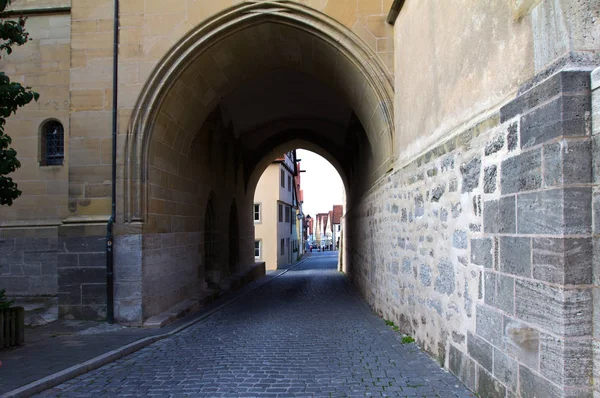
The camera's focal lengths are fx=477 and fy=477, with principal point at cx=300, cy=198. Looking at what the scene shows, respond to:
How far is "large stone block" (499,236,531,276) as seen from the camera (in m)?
2.96

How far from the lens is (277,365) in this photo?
17.5 feet

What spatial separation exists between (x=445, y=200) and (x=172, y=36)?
5757mm

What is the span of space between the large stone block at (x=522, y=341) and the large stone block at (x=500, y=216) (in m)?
0.61

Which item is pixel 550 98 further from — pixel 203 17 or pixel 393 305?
pixel 203 17

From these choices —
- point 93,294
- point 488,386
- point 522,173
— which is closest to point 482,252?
point 522,173

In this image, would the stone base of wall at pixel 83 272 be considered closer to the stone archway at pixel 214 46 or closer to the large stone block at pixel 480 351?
the stone archway at pixel 214 46

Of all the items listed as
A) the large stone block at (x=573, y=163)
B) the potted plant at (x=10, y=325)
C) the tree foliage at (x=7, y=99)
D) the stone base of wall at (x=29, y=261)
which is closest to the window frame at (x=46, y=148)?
the stone base of wall at (x=29, y=261)

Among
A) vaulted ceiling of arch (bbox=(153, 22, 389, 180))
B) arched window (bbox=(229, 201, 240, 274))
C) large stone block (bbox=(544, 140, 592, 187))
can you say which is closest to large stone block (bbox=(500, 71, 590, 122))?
large stone block (bbox=(544, 140, 592, 187))

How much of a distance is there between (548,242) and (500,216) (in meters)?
0.66

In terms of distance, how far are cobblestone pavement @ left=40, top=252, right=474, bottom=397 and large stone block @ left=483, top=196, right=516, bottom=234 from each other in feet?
4.82

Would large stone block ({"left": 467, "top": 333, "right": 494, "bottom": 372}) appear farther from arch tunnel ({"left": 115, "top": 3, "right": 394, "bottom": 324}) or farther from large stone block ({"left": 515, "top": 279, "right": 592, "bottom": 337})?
arch tunnel ({"left": 115, "top": 3, "right": 394, "bottom": 324})

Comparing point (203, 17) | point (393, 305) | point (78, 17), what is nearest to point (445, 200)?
point (393, 305)

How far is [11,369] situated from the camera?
4926 millimetres

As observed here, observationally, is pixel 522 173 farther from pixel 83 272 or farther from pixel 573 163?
pixel 83 272
